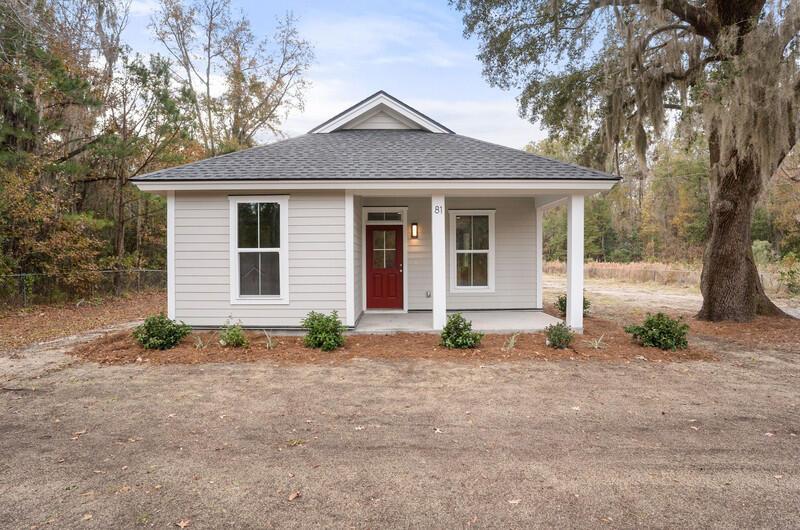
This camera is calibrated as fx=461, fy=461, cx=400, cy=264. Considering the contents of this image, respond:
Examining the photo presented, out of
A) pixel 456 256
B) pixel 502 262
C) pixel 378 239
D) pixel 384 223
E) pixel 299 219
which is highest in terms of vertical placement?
pixel 384 223

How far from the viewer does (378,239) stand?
32.6ft

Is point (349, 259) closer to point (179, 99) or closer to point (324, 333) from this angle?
point (324, 333)

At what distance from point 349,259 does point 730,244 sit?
25.5ft

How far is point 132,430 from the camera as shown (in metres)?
3.98

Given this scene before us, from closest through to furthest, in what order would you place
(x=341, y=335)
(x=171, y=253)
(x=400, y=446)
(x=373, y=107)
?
(x=400, y=446), (x=341, y=335), (x=171, y=253), (x=373, y=107)

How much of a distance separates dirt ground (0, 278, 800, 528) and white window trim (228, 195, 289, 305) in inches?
77.1

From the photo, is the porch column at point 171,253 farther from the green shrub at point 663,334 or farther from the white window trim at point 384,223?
the green shrub at point 663,334

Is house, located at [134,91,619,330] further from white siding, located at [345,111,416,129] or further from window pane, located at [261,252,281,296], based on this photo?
white siding, located at [345,111,416,129]

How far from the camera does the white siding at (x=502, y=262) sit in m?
10.0

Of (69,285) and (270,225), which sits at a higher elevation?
(270,225)

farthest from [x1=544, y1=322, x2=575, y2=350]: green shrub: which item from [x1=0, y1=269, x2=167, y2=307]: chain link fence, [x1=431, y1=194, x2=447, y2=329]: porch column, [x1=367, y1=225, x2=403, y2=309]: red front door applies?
[x1=0, y1=269, x2=167, y2=307]: chain link fence

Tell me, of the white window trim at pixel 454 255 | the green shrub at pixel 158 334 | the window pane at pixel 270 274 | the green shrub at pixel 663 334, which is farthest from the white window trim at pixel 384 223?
the green shrub at pixel 663 334

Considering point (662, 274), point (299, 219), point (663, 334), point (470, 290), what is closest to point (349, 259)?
point (299, 219)

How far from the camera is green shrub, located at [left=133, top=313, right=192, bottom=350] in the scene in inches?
273
